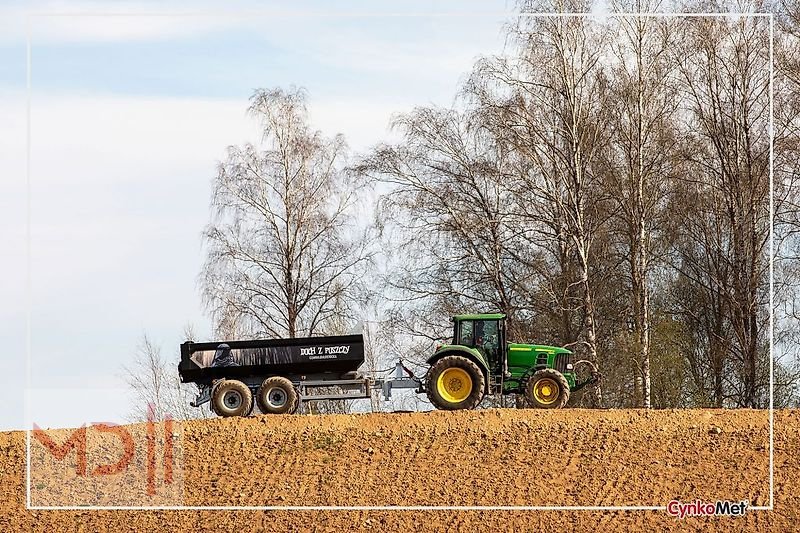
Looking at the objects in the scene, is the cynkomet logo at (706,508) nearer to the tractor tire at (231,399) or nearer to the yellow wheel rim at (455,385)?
the yellow wheel rim at (455,385)

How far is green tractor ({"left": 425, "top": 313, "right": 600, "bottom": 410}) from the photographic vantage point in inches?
734

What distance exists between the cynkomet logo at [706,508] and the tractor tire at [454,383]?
511 centimetres

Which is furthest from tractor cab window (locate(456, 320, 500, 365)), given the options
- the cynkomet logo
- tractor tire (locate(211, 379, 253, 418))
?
the cynkomet logo

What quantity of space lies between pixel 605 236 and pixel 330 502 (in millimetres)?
12204

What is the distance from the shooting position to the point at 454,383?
61.7 feet

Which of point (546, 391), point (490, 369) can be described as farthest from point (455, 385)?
point (546, 391)

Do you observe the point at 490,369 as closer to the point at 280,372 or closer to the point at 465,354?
the point at 465,354

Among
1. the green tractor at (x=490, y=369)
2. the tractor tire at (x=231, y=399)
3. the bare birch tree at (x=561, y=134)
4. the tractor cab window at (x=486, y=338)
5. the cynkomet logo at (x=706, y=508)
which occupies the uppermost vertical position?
the bare birch tree at (x=561, y=134)

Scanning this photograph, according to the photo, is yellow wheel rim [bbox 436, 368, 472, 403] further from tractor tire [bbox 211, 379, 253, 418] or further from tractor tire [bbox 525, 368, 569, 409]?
tractor tire [bbox 211, 379, 253, 418]

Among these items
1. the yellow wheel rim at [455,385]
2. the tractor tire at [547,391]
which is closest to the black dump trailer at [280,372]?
the yellow wheel rim at [455,385]

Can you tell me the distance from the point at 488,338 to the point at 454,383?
1.04 metres

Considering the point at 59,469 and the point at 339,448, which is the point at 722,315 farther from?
the point at 59,469

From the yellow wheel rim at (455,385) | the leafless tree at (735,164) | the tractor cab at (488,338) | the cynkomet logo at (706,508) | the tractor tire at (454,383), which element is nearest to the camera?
the cynkomet logo at (706,508)

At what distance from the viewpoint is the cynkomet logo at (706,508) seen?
13.8m
